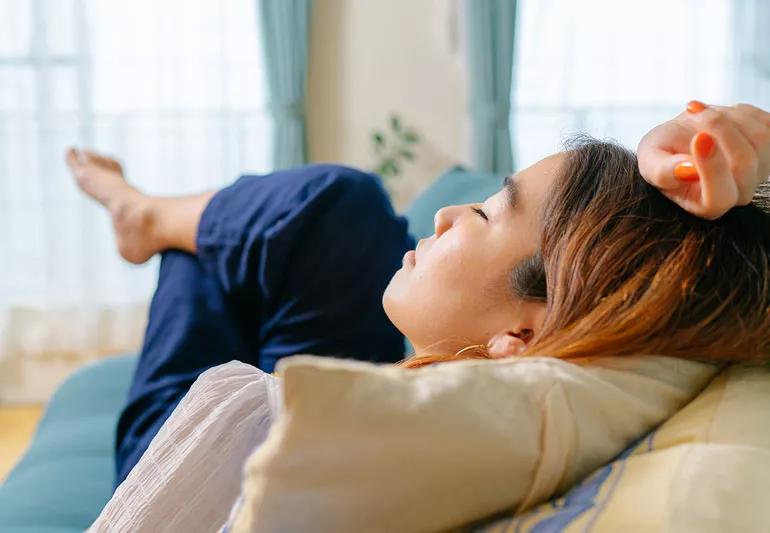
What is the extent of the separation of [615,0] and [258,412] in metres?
3.48

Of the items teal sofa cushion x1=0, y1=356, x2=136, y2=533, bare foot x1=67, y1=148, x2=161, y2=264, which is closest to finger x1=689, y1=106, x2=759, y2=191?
teal sofa cushion x1=0, y1=356, x2=136, y2=533

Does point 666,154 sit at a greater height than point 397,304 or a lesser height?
greater

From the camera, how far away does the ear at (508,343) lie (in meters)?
1.08

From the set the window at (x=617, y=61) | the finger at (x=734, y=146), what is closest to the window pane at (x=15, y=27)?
the window at (x=617, y=61)

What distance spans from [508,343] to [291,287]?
2.53 ft

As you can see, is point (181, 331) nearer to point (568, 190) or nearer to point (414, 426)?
point (568, 190)

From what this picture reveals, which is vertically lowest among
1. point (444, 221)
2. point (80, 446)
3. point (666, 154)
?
point (80, 446)

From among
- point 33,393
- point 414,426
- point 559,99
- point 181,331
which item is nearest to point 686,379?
point 414,426

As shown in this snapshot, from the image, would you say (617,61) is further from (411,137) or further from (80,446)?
(80,446)

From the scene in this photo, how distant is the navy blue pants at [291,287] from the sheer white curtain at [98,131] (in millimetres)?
2207

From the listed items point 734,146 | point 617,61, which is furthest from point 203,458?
point 617,61

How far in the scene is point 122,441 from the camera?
1749 mm

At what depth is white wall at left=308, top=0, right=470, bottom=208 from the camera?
407 centimetres

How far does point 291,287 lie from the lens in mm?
1796
